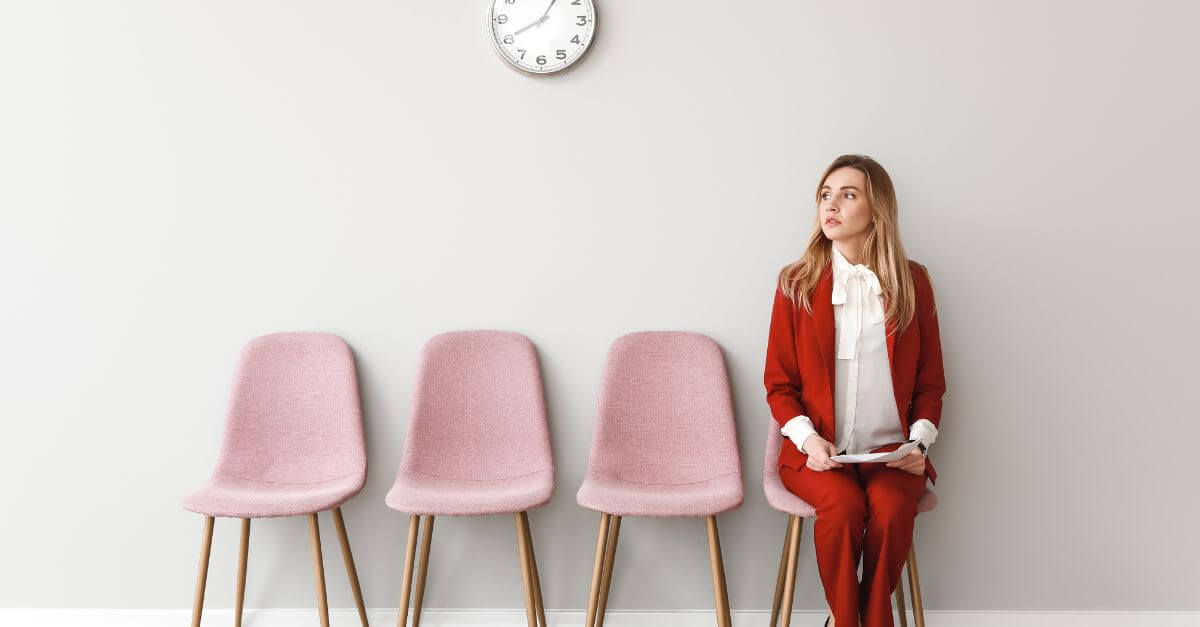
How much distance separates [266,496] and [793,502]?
1440mm

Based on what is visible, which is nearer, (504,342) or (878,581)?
(878,581)

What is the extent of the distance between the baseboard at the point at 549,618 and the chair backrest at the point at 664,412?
1.68ft

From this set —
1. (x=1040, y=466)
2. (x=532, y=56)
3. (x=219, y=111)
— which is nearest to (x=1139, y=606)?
(x=1040, y=466)

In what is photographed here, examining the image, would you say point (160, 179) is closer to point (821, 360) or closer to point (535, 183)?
point (535, 183)

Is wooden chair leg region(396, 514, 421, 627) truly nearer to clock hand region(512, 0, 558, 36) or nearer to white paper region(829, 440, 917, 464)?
white paper region(829, 440, 917, 464)

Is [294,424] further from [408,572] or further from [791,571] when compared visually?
[791,571]

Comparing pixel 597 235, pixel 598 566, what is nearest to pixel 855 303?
pixel 597 235

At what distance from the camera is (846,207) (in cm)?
211

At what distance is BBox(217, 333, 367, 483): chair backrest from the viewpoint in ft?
7.73

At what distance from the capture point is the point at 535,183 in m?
2.39

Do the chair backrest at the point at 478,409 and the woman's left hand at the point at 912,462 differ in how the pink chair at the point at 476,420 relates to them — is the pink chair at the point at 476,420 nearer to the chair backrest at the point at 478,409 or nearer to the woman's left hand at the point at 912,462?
the chair backrest at the point at 478,409

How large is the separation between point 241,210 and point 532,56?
3.36ft

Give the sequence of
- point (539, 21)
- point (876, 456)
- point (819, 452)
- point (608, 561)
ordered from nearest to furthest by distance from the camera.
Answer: point (876, 456) → point (819, 452) → point (608, 561) → point (539, 21)

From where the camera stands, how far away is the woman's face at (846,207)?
6.90 feet
